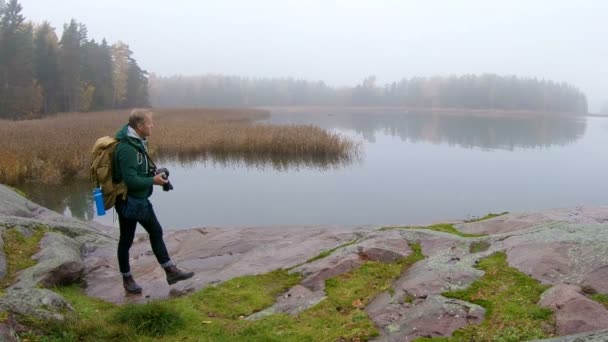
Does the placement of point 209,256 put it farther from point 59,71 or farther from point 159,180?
point 59,71

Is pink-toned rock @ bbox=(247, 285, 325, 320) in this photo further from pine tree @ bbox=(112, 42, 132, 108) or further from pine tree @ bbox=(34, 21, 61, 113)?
pine tree @ bbox=(112, 42, 132, 108)

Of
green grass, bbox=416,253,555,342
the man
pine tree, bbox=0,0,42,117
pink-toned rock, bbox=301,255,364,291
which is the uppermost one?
pine tree, bbox=0,0,42,117

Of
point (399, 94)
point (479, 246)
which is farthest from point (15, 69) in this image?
point (399, 94)

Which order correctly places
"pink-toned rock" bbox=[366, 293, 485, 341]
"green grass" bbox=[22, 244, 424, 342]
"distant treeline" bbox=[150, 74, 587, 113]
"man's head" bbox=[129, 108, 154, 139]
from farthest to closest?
"distant treeline" bbox=[150, 74, 587, 113]
"man's head" bbox=[129, 108, 154, 139]
"green grass" bbox=[22, 244, 424, 342]
"pink-toned rock" bbox=[366, 293, 485, 341]

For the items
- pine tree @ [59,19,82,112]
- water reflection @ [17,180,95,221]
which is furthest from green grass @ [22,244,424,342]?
pine tree @ [59,19,82,112]

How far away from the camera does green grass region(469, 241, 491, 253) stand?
16.1ft

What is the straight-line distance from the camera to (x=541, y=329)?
124 inches

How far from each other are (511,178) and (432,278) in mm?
13197

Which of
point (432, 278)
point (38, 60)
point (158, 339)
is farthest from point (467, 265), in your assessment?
point (38, 60)

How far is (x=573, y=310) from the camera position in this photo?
3254mm

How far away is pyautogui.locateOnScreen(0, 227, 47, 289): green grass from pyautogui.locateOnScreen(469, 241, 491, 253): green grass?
4596 mm

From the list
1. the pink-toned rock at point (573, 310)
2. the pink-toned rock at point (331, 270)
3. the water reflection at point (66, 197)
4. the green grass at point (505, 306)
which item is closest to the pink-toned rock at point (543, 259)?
the green grass at point (505, 306)

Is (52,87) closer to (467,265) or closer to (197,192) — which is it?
(197,192)

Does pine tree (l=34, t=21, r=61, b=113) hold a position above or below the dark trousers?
above
